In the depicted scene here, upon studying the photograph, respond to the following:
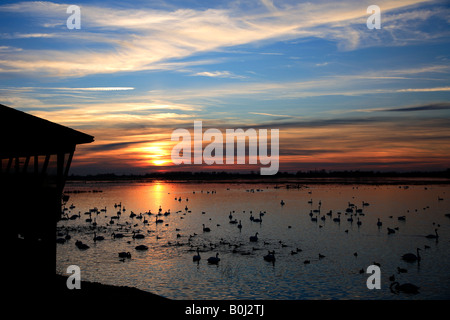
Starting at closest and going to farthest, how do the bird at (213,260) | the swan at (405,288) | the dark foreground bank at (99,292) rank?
the dark foreground bank at (99,292) → the swan at (405,288) → the bird at (213,260)

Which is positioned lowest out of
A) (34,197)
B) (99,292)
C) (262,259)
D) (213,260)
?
(262,259)

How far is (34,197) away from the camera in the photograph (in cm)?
1563

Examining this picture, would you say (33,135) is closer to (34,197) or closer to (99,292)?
(34,197)

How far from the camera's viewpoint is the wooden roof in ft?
47.1

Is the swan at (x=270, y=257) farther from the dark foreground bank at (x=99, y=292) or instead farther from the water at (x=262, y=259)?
the dark foreground bank at (x=99, y=292)

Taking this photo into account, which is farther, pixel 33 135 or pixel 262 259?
pixel 262 259

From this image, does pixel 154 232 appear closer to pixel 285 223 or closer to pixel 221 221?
pixel 221 221

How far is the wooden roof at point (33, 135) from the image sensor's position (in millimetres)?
14352

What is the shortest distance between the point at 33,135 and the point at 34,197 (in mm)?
2540

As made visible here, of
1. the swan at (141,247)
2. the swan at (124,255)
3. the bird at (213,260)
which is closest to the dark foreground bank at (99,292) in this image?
the bird at (213,260)

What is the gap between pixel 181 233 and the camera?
135ft

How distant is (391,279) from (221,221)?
28.1m

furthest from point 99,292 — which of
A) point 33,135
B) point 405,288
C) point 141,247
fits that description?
point 405,288

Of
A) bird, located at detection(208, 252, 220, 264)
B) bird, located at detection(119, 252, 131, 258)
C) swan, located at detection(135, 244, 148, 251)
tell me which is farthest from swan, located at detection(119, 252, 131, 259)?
bird, located at detection(208, 252, 220, 264)
